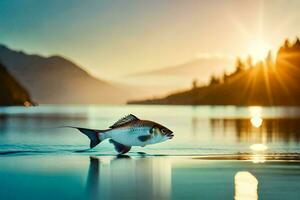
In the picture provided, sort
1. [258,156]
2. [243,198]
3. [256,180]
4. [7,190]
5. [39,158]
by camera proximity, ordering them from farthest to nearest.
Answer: [258,156] < [39,158] < [256,180] < [7,190] < [243,198]

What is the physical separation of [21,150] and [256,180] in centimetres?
→ 1328

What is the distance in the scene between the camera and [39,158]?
79.4ft

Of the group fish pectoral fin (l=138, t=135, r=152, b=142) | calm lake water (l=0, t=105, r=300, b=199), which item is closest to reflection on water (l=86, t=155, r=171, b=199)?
calm lake water (l=0, t=105, r=300, b=199)

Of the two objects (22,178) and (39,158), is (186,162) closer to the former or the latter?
(39,158)

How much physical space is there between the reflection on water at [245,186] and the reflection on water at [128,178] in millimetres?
1756

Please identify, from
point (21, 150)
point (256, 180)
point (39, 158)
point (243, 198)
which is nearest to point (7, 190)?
point (243, 198)

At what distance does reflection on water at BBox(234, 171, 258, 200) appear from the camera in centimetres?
1478

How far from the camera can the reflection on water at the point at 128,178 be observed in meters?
15.2

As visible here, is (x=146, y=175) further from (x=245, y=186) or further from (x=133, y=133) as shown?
(x=245, y=186)

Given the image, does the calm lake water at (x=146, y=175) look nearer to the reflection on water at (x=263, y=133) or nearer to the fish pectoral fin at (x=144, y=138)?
the fish pectoral fin at (x=144, y=138)

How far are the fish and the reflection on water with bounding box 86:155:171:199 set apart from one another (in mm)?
794

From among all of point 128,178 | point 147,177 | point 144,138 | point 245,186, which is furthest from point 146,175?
point 245,186

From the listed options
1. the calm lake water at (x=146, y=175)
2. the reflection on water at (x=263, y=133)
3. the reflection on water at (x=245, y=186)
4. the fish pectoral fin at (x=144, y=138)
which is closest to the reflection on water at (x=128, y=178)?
the calm lake water at (x=146, y=175)

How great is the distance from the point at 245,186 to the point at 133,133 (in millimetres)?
5628
